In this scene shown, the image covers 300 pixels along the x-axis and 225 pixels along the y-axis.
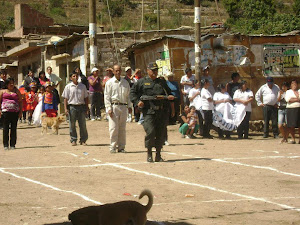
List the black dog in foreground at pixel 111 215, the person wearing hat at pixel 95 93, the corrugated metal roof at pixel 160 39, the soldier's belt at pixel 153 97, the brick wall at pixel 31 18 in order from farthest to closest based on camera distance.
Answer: the brick wall at pixel 31 18
the person wearing hat at pixel 95 93
the corrugated metal roof at pixel 160 39
the soldier's belt at pixel 153 97
the black dog in foreground at pixel 111 215

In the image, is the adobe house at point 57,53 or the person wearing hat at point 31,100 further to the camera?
the adobe house at point 57,53

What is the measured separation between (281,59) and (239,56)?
1692 mm

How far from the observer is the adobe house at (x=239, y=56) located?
2131 centimetres

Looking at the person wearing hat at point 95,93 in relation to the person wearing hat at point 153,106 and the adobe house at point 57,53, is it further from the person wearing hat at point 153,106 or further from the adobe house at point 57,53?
the person wearing hat at point 153,106

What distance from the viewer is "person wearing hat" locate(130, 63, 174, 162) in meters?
12.5

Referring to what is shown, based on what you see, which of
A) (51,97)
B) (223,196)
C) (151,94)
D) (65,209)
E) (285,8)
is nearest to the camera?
(65,209)

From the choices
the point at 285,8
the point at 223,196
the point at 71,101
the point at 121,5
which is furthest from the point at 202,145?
the point at 121,5

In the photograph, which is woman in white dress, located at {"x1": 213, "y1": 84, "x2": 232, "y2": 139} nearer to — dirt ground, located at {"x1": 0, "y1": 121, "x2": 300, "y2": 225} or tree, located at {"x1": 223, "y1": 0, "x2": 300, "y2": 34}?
dirt ground, located at {"x1": 0, "y1": 121, "x2": 300, "y2": 225}

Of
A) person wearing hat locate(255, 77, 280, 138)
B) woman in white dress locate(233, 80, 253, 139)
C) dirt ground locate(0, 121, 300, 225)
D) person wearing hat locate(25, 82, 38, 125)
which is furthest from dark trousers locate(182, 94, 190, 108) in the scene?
person wearing hat locate(25, 82, 38, 125)

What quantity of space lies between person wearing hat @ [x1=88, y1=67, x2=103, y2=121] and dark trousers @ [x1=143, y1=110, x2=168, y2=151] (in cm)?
886

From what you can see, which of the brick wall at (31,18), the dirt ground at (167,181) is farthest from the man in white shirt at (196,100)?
the brick wall at (31,18)

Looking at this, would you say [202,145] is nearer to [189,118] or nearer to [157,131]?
[189,118]

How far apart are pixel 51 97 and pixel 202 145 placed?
6203mm

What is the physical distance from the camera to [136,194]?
30.5 ft
